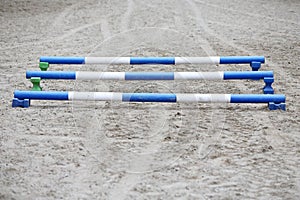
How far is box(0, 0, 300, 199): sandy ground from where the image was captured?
2666 mm

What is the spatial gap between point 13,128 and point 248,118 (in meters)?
1.77

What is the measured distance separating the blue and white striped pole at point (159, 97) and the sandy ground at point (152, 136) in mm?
117

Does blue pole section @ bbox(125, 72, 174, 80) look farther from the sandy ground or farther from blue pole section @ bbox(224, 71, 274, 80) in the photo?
blue pole section @ bbox(224, 71, 274, 80)

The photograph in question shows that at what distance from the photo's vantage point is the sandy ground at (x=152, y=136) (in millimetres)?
2666

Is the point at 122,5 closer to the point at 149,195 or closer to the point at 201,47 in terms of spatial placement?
the point at 201,47

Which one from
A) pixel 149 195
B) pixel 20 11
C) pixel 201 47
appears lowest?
pixel 149 195

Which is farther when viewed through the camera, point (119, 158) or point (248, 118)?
point (248, 118)

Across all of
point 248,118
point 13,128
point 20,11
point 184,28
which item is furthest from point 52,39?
point 248,118

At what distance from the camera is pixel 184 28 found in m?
7.13

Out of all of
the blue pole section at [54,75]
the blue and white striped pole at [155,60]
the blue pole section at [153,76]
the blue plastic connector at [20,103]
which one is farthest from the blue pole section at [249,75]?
the blue plastic connector at [20,103]

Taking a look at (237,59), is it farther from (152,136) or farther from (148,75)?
(152,136)

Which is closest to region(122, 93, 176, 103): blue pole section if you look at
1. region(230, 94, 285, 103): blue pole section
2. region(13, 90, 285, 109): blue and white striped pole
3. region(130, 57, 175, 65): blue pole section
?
region(13, 90, 285, 109): blue and white striped pole

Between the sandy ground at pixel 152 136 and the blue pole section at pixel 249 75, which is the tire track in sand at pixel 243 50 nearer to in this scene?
the sandy ground at pixel 152 136

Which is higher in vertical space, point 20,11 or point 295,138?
point 20,11
